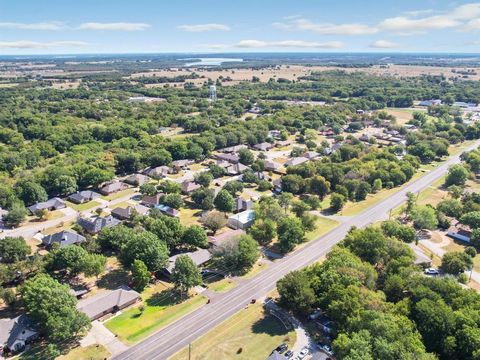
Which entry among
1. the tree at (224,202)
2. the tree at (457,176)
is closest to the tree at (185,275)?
the tree at (224,202)

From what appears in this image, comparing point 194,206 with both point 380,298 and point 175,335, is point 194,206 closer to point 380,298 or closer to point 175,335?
point 175,335

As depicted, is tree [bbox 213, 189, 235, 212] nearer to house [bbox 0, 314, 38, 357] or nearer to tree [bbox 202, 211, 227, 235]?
tree [bbox 202, 211, 227, 235]

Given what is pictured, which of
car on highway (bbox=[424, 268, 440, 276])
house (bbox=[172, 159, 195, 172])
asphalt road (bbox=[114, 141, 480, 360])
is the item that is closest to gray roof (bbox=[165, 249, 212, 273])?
asphalt road (bbox=[114, 141, 480, 360])

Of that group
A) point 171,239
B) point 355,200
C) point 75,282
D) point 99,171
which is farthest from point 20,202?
point 355,200

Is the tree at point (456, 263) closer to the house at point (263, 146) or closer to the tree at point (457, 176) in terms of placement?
the tree at point (457, 176)

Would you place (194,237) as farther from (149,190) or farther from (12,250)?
(149,190)

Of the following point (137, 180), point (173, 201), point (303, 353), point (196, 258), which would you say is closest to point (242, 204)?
point (173, 201)

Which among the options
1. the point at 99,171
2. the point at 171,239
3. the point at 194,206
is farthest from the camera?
the point at 99,171
